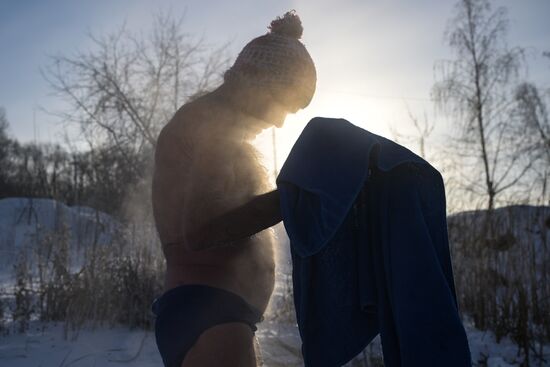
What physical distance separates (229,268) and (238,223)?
265mm

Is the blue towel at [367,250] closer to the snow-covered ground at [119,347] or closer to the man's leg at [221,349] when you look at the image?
the man's leg at [221,349]

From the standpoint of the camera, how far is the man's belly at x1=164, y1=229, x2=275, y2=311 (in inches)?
62.4

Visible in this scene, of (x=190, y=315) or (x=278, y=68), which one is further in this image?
(x=278, y=68)

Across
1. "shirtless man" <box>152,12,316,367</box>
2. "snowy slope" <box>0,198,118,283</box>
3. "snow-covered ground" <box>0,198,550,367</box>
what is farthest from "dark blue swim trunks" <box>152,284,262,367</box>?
"snowy slope" <box>0,198,118,283</box>

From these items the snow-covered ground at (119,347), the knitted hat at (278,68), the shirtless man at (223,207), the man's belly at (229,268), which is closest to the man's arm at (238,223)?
the shirtless man at (223,207)

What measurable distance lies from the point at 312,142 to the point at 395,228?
333 mm

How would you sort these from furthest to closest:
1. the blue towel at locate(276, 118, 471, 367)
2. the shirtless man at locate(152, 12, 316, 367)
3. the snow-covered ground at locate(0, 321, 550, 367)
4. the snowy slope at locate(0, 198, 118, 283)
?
the snowy slope at locate(0, 198, 118, 283) → the snow-covered ground at locate(0, 321, 550, 367) → the shirtless man at locate(152, 12, 316, 367) → the blue towel at locate(276, 118, 471, 367)

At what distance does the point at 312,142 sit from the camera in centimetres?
148

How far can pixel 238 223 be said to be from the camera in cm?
140

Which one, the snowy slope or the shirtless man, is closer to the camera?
the shirtless man

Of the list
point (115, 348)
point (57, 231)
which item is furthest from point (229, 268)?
point (57, 231)

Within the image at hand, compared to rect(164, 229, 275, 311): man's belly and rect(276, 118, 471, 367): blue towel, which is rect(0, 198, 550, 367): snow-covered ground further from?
rect(276, 118, 471, 367): blue towel

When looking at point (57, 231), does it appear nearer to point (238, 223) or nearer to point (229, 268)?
point (229, 268)

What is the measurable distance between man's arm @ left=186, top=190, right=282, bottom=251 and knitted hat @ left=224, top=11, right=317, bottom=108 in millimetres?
429
